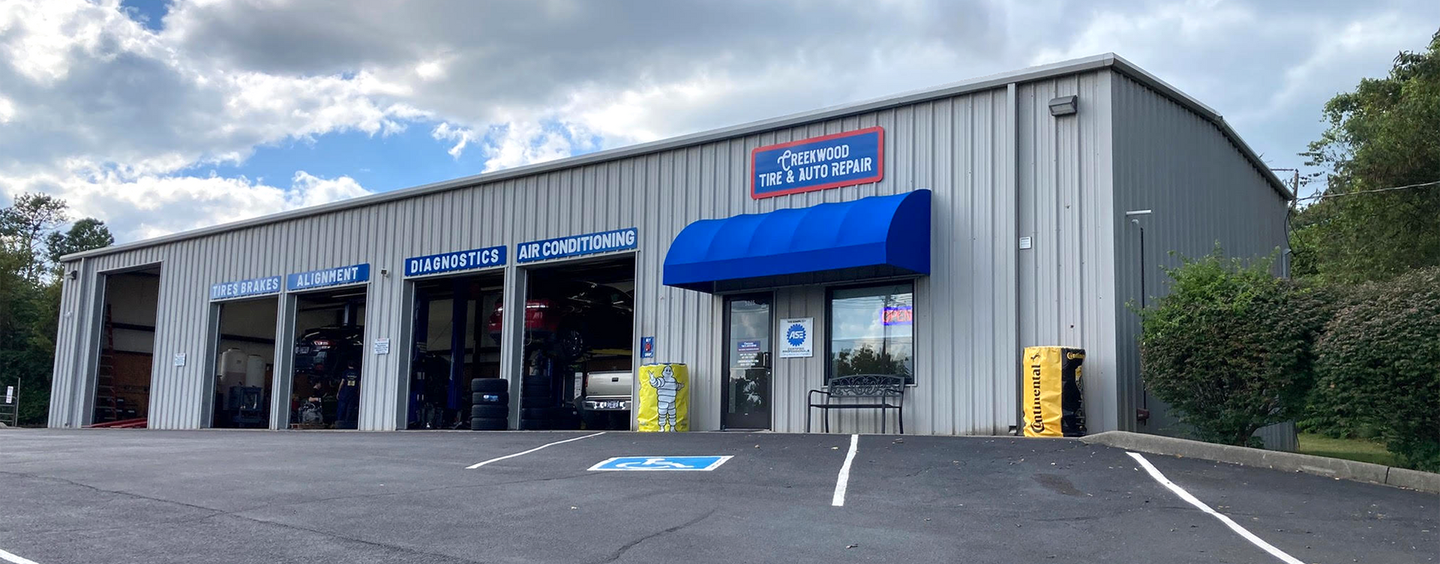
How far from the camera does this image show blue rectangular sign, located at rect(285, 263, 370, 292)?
78.1ft

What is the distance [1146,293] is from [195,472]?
11.9 meters

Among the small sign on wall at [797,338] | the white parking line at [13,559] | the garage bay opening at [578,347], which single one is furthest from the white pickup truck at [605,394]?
the white parking line at [13,559]

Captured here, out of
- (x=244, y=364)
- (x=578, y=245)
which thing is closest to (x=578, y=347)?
(x=578, y=245)

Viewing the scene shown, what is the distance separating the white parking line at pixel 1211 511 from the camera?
7172mm

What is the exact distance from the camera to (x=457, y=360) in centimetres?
2539

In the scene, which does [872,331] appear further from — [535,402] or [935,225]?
[535,402]

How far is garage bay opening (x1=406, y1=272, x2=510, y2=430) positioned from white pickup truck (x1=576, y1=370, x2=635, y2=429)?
149 cm

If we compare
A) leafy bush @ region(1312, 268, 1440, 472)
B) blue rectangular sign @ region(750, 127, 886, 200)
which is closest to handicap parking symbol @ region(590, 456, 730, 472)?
blue rectangular sign @ region(750, 127, 886, 200)

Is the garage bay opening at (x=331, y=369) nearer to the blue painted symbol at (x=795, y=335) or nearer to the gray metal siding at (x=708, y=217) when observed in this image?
the gray metal siding at (x=708, y=217)

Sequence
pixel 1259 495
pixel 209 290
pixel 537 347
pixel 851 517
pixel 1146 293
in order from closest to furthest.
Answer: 1. pixel 851 517
2. pixel 1259 495
3. pixel 1146 293
4. pixel 537 347
5. pixel 209 290

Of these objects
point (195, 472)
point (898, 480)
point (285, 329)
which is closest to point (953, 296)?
point (898, 480)

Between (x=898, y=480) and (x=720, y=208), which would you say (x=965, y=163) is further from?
(x=898, y=480)

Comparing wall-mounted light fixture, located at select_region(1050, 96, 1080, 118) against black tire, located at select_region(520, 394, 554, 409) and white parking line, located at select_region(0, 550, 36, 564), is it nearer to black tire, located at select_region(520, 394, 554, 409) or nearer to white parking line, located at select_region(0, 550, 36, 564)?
black tire, located at select_region(520, 394, 554, 409)

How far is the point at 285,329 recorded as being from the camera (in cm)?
2556
